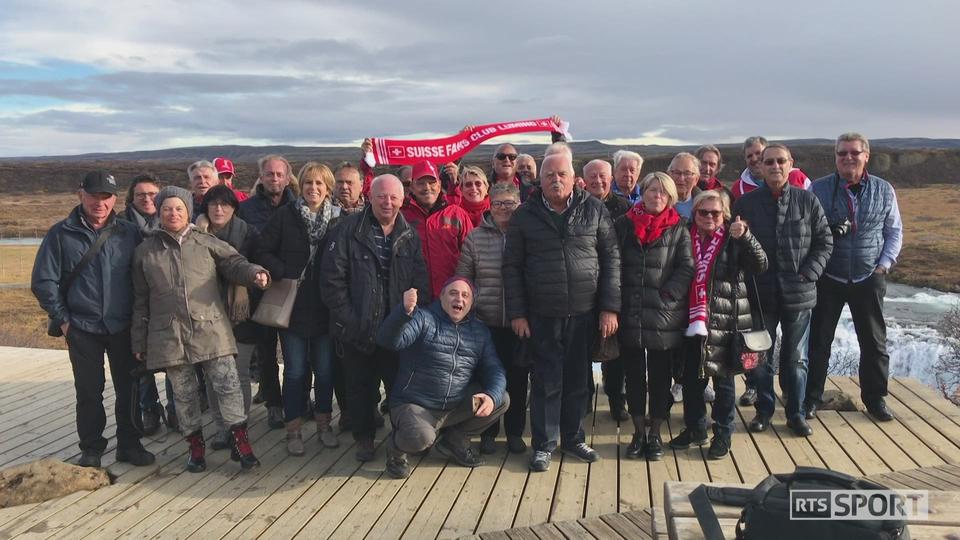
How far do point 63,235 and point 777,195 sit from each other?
4632 millimetres

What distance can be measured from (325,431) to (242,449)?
2.13 ft

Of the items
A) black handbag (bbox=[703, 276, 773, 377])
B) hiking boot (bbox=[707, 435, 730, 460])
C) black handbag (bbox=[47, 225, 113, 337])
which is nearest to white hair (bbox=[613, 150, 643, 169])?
black handbag (bbox=[703, 276, 773, 377])

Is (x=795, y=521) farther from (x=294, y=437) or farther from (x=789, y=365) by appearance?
(x=294, y=437)

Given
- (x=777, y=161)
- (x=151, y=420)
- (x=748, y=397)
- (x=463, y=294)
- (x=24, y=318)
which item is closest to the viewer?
(x=463, y=294)

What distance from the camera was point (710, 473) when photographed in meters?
4.73

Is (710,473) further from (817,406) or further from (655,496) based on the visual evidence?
(817,406)

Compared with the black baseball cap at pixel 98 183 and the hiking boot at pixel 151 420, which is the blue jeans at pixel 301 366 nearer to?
the hiking boot at pixel 151 420

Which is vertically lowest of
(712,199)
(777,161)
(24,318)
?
(24,318)


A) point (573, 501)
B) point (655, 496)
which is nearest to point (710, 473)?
point (655, 496)

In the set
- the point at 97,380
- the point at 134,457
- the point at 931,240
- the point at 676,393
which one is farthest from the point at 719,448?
the point at 931,240

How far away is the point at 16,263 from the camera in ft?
86.9

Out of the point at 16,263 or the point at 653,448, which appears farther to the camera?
the point at 16,263

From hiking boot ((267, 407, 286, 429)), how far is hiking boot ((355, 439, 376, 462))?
1.04 metres

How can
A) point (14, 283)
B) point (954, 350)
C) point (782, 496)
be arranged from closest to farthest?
point (782, 496) < point (954, 350) < point (14, 283)
